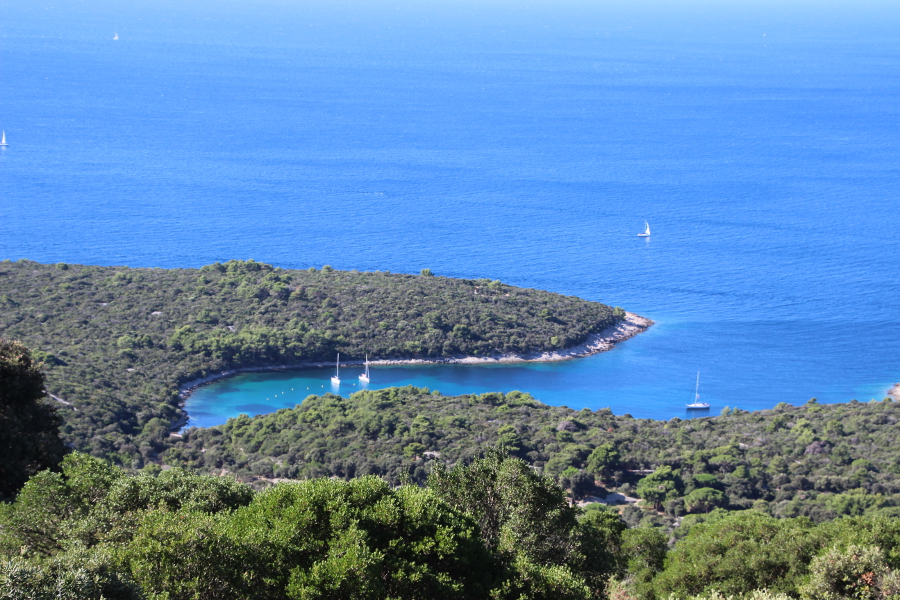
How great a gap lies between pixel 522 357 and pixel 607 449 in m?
23.8

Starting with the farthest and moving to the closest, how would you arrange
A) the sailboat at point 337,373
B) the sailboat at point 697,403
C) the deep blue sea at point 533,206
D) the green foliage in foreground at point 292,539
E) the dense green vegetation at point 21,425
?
the deep blue sea at point 533,206 → the sailboat at point 697,403 → the sailboat at point 337,373 → the dense green vegetation at point 21,425 → the green foliage in foreground at point 292,539

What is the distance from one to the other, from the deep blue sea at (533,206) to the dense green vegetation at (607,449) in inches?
372

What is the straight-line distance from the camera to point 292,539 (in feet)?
37.9

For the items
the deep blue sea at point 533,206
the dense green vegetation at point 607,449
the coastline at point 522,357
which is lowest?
the dense green vegetation at point 607,449

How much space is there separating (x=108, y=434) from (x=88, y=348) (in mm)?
14040

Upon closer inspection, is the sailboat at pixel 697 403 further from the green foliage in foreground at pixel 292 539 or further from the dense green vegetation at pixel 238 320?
the green foliage in foreground at pixel 292 539

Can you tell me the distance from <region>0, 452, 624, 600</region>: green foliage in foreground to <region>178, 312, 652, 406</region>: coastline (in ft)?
113

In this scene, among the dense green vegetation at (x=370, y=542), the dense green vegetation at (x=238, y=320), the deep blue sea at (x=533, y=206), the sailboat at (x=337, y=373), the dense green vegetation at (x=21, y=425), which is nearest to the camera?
the dense green vegetation at (x=370, y=542)

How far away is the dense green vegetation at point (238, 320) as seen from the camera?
4894 centimetres

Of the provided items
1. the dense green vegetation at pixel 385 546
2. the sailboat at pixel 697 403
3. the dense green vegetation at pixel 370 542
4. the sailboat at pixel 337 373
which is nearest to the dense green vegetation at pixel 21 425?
the dense green vegetation at pixel 370 542

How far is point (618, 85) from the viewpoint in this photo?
607 feet

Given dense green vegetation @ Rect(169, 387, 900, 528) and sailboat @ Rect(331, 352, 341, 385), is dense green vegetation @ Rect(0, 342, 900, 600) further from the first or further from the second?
sailboat @ Rect(331, 352, 341, 385)

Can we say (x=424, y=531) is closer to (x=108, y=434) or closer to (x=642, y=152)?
(x=108, y=434)

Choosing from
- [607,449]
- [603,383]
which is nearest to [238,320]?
[603,383]
